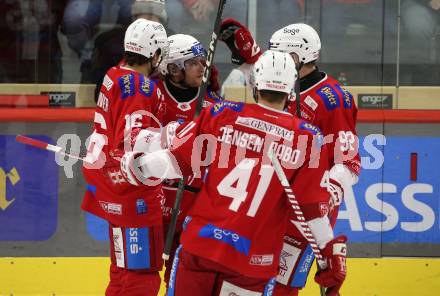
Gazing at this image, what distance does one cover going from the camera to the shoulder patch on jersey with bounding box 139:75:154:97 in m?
5.27

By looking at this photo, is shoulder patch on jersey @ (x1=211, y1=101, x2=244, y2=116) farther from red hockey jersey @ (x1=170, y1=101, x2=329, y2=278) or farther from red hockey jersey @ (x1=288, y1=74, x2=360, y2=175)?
red hockey jersey @ (x1=288, y1=74, x2=360, y2=175)

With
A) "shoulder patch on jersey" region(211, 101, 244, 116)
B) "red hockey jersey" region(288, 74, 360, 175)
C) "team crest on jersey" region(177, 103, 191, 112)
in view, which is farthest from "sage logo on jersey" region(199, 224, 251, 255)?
"team crest on jersey" region(177, 103, 191, 112)

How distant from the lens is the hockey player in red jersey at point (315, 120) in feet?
17.4

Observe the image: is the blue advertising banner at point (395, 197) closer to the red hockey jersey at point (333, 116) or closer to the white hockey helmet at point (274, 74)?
the red hockey jersey at point (333, 116)


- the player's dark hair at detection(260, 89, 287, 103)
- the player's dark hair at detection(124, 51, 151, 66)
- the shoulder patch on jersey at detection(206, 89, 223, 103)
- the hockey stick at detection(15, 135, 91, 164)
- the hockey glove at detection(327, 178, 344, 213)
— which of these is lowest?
the hockey stick at detection(15, 135, 91, 164)

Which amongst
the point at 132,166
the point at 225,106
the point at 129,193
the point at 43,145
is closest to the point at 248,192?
the point at 225,106

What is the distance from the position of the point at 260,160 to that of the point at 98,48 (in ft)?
8.99

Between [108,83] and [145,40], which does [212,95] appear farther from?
[108,83]

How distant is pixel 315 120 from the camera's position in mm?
5309

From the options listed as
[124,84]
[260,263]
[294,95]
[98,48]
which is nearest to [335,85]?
[294,95]

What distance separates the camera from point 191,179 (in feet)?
18.8

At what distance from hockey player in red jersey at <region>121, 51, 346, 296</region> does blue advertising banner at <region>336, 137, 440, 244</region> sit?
2.32 metres

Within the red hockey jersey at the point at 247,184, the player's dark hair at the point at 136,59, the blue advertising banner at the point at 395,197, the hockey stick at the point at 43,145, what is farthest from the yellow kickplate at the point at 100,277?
the red hockey jersey at the point at 247,184

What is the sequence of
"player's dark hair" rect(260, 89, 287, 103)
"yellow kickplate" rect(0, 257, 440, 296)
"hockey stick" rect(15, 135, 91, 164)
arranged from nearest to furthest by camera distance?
"player's dark hair" rect(260, 89, 287, 103), "hockey stick" rect(15, 135, 91, 164), "yellow kickplate" rect(0, 257, 440, 296)
